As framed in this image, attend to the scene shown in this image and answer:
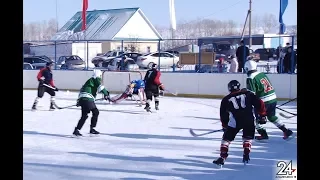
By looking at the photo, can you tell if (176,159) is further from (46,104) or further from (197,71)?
(197,71)

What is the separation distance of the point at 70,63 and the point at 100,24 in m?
22.5

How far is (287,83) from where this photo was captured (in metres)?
14.1

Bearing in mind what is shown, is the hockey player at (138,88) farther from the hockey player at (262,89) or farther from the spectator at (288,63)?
the hockey player at (262,89)

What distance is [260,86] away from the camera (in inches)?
297

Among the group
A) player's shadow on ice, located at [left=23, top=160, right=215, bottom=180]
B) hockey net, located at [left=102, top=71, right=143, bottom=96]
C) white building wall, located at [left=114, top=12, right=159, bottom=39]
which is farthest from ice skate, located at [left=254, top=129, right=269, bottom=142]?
white building wall, located at [left=114, top=12, right=159, bottom=39]

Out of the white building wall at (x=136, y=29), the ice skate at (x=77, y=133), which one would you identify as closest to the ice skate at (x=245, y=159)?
the ice skate at (x=77, y=133)

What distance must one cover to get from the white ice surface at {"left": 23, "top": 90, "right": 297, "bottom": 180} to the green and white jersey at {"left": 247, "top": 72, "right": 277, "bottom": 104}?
2.22 feet

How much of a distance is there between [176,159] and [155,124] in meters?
3.29

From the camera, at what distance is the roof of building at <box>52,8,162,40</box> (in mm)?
43219

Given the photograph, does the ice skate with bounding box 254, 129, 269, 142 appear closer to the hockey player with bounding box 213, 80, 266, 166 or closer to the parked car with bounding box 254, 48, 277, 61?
the hockey player with bounding box 213, 80, 266, 166

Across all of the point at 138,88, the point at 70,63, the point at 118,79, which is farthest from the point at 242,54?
the point at 70,63

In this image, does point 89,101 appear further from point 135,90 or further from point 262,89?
point 135,90

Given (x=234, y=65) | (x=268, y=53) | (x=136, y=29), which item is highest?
(x=136, y=29)
